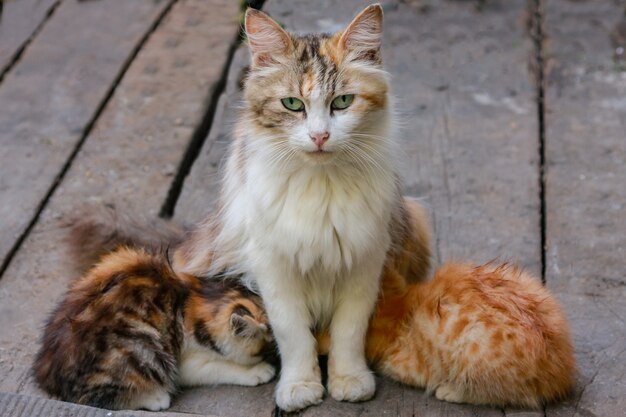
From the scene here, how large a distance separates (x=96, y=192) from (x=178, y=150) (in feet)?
1.69

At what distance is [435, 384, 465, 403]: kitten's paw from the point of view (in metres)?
3.18

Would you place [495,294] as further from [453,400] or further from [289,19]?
[289,19]

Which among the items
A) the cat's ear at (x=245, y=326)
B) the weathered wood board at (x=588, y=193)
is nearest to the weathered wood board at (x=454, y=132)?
the weathered wood board at (x=588, y=193)

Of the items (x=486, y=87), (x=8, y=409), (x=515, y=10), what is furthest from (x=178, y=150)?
(x=515, y=10)

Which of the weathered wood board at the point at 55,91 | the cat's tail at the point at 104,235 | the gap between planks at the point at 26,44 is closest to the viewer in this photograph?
the cat's tail at the point at 104,235

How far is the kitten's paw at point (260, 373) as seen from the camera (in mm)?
3352

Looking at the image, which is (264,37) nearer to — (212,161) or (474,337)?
(474,337)

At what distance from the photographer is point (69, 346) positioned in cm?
309

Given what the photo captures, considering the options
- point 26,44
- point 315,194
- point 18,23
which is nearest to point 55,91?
point 26,44

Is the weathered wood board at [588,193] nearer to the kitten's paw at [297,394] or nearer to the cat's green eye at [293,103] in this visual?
the kitten's paw at [297,394]

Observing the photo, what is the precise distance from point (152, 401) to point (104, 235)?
0.84 m

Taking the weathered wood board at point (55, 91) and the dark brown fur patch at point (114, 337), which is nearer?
the dark brown fur patch at point (114, 337)

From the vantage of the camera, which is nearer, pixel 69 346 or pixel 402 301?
pixel 69 346

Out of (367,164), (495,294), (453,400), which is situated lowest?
(453,400)
